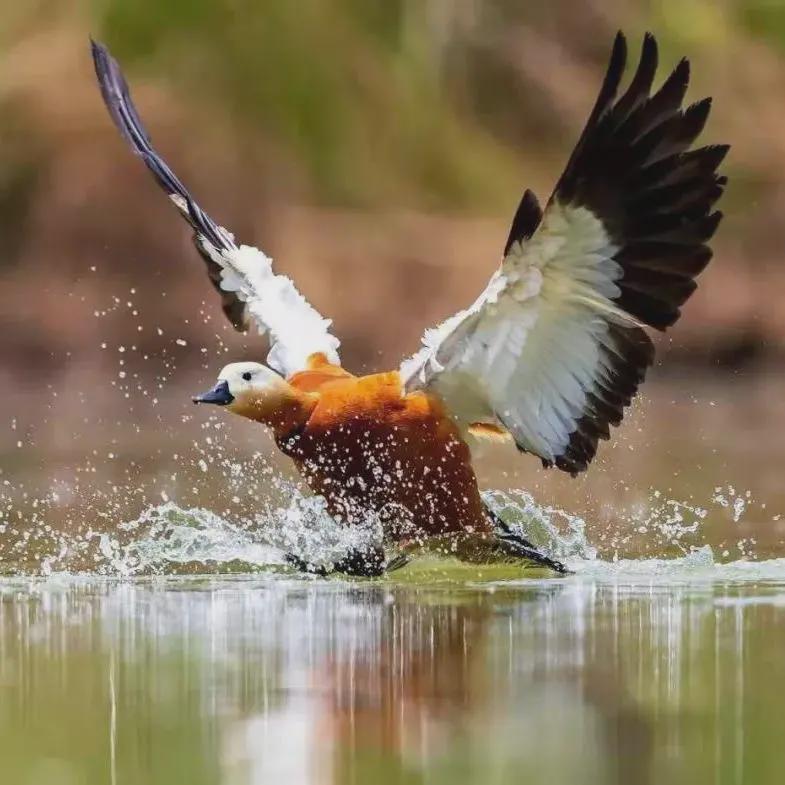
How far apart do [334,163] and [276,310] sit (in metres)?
10.9

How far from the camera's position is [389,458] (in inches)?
274

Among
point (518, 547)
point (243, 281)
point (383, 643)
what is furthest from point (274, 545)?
point (383, 643)

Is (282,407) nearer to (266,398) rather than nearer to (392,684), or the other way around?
(266,398)

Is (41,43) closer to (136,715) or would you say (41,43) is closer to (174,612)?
(174,612)

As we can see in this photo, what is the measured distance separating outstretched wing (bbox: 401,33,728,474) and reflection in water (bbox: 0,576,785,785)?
2.48 feet

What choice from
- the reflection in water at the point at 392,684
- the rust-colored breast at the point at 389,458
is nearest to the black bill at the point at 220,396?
the rust-colored breast at the point at 389,458

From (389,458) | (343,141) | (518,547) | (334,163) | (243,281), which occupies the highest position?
(343,141)

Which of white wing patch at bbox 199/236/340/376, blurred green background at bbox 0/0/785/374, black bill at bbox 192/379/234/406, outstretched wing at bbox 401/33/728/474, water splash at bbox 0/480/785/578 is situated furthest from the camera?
blurred green background at bbox 0/0/785/374

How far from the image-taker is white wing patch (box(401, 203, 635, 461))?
6.39 m

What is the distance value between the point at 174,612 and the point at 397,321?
432 inches

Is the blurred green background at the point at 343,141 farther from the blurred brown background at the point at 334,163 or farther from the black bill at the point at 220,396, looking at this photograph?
the black bill at the point at 220,396

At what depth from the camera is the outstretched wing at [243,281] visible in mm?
7945

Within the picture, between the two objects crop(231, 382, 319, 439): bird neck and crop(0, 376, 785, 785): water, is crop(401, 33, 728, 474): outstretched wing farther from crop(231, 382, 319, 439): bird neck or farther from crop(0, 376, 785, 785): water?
crop(0, 376, 785, 785): water

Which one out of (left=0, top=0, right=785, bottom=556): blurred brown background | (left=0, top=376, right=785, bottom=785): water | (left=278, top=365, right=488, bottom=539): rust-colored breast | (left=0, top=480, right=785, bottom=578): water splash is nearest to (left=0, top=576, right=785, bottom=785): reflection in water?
(left=0, top=376, right=785, bottom=785): water
